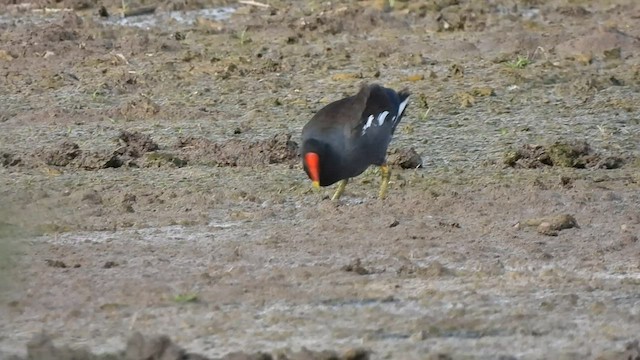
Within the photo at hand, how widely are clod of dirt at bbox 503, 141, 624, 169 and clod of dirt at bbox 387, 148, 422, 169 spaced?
1.77 ft

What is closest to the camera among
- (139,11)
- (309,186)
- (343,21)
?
(309,186)

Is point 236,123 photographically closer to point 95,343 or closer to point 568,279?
point 568,279

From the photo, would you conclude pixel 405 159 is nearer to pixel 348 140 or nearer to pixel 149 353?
pixel 348 140

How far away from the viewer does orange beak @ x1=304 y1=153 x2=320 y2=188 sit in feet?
29.2

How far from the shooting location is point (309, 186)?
372 inches

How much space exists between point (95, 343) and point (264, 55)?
821 centimetres

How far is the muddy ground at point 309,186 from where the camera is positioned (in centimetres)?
604

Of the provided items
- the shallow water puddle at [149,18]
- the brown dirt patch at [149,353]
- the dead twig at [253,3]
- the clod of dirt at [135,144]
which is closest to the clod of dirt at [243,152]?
the clod of dirt at [135,144]

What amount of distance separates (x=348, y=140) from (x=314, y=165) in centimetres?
30

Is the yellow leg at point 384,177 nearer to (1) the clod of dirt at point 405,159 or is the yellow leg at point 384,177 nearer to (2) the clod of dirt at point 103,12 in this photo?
(1) the clod of dirt at point 405,159

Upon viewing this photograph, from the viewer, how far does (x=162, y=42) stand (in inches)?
559

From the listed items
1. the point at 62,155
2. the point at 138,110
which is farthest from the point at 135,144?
the point at 138,110

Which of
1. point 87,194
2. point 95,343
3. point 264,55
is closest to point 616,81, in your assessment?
point 264,55

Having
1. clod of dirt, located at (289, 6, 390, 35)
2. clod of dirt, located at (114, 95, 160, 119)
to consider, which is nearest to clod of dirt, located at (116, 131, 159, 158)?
clod of dirt, located at (114, 95, 160, 119)
